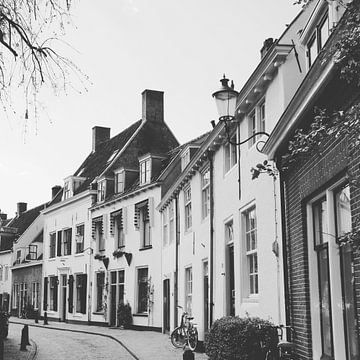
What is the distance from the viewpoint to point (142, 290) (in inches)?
1043

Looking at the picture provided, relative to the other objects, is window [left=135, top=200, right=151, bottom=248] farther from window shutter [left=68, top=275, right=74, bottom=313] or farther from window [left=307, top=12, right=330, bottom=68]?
window [left=307, top=12, right=330, bottom=68]

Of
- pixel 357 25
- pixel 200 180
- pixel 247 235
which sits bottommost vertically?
pixel 247 235

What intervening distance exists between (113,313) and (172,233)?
805 cm

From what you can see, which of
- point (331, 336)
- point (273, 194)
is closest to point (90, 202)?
point (273, 194)

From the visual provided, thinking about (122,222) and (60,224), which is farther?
(60,224)

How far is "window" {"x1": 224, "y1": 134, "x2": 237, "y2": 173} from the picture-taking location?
1409 cm

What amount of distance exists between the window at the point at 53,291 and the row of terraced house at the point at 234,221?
0.12 metres

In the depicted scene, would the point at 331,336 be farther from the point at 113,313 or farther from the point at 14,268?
the point at 14,268

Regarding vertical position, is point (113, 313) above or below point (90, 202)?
below

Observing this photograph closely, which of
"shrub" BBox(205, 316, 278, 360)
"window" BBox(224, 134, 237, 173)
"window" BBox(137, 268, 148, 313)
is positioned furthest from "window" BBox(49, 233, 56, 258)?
"shrub" BBox(205, 316, 278, 360)

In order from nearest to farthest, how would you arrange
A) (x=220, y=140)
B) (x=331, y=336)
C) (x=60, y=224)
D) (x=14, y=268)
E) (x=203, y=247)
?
(x=331, y=336) < (x=220, y=140) < (x=203, y=247) < (x=60, y=224) < (x=14, y=268)

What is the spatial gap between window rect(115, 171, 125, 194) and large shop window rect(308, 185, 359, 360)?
21042mm

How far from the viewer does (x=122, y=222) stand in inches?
1110

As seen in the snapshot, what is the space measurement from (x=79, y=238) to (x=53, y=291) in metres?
5.59
